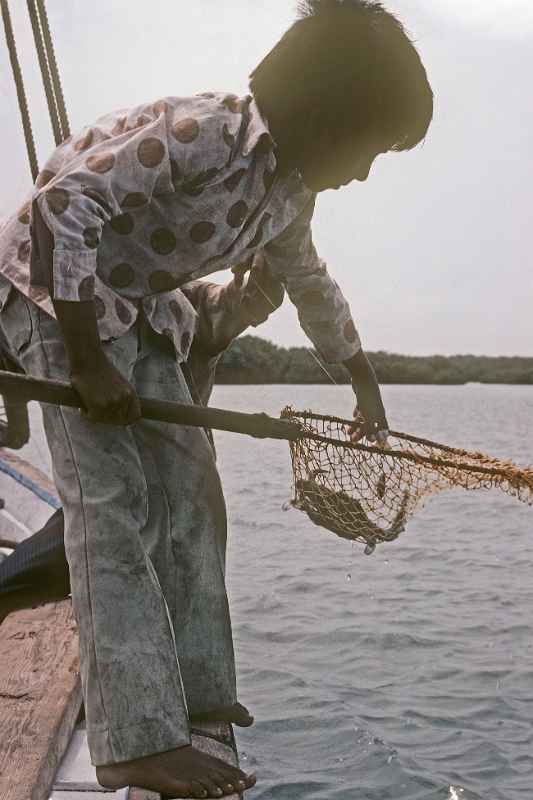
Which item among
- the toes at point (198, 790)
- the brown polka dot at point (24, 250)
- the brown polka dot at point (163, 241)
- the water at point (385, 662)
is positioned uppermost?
the brown polka dot at point (163, 241)

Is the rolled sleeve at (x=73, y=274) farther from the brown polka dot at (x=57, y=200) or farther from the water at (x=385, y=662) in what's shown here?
the water at (x=385, y=662)

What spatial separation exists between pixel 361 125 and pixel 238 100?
0.29m

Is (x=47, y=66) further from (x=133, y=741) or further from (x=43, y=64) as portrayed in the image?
(x=133, y=741)

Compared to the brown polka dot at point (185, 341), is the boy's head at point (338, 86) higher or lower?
higher

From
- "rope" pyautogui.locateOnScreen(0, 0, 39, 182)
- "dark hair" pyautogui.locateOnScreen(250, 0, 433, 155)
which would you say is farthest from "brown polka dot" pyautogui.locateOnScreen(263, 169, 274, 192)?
"rope" pyautogui.locateOnScreen(0, 0, 39, 182)

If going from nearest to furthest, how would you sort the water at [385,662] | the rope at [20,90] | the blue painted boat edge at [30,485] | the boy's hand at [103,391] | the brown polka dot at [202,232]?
the boy's hand at [103,391] < the brown polka dot at [202,232] < the water at [385,662] < the rope at [20,90] < the blue painted boat edge at [30,485]

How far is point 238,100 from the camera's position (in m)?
2.17

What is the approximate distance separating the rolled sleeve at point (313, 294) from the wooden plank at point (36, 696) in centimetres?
127

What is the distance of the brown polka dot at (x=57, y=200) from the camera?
1.95 m

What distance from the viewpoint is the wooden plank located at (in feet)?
7.13

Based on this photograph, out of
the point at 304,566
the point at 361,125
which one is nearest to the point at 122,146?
the point at 361,125

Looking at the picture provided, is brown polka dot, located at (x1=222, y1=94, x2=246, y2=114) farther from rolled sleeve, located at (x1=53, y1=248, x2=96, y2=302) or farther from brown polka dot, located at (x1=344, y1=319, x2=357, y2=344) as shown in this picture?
brown polka dot, located at (x1=344, y1=319, x2=357, y2=344)

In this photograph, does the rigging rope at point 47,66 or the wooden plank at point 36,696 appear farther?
the rigging rope at point 47,66

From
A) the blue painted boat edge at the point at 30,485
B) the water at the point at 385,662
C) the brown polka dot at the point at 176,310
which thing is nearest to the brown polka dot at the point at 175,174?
the brown polka dot at the point at 176,310
